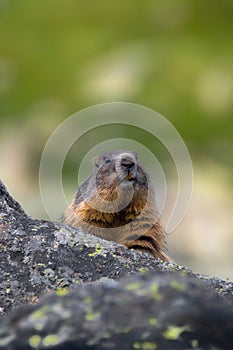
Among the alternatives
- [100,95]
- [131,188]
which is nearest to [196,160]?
[100,95]

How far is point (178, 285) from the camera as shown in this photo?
567 centimetres

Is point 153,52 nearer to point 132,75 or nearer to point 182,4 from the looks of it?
point 132,75

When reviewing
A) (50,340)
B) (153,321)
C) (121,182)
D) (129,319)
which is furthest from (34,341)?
→ (121,182)

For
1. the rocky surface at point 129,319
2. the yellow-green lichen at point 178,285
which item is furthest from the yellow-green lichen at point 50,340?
the yellow-green lichen at point 178,285

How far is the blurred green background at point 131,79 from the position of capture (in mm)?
37875

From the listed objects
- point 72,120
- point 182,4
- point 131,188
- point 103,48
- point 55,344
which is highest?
point 182,4

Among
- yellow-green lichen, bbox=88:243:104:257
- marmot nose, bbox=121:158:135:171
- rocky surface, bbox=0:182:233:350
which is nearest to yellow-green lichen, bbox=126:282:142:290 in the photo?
rocky surface, bbox=0:182:233:350

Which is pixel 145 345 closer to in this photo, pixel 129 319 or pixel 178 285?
pixel 129 319

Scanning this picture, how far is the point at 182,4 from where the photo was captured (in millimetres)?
64188

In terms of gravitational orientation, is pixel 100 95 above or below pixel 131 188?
above

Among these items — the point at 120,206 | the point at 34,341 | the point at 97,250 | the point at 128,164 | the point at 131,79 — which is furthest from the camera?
Answer: the point at 131,79

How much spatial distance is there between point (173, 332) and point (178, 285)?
296 mm

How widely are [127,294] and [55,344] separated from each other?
16.8 inches

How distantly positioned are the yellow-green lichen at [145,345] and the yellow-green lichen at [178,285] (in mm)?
350
